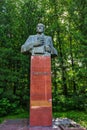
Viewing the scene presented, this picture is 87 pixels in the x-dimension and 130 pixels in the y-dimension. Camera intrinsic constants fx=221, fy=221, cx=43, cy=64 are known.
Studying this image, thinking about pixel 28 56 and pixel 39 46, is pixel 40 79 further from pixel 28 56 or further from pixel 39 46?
pixel 28 56

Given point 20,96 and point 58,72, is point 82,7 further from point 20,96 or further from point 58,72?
point 20,96

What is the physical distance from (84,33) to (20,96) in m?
5.22

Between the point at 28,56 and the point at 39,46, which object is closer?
the point at 39,46

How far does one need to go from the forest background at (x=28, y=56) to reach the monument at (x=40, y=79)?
4.04 meters

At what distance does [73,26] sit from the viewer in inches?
563

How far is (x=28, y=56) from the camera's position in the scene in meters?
12.6

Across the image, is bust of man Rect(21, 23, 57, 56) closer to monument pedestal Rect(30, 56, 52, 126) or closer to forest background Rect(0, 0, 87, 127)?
monument pedestal Rect(30, 56, 52, 126)

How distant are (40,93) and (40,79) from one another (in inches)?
19.1

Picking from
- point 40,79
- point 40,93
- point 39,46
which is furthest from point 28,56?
point 40,93

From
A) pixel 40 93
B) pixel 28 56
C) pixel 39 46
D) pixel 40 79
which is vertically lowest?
pixel 40 93

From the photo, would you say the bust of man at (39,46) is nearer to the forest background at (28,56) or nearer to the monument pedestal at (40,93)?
the monument pedestal at (40,93)

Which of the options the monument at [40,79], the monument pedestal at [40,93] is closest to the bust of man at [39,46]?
the monument at [40,79]

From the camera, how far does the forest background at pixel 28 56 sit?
39.5 ft

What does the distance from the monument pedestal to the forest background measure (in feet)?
13.3
